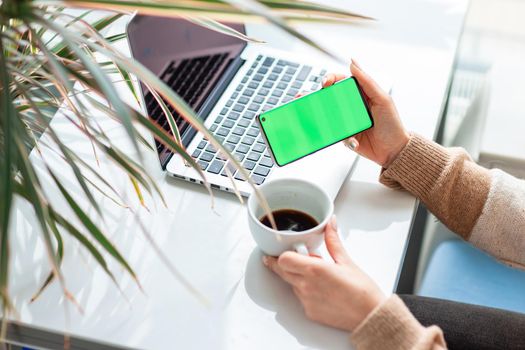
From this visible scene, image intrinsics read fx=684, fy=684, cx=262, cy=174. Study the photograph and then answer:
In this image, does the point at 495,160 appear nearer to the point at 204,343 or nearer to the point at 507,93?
the point at 204,343

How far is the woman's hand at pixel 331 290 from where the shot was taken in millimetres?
811

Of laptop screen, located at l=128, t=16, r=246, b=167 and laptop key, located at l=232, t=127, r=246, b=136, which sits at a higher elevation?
laptop screen, located at l=128, t=16, r=246, b=167

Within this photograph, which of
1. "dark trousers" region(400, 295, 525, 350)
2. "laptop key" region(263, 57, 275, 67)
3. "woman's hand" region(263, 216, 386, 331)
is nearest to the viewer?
"woman's hand" region(263, 216, 386, 331)

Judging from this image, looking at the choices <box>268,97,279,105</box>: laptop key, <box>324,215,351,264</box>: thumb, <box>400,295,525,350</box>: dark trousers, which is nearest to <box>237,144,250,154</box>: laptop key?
<box>268,97,279,105</box>: laptop key

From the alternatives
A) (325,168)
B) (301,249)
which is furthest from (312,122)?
(301,249)

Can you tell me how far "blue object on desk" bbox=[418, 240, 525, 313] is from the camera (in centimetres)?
110

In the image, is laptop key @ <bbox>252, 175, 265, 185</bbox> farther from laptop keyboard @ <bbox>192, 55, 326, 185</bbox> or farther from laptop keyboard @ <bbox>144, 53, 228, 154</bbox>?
laptop keyboard @ <bbox>144, 53, 228, 154</bbox>

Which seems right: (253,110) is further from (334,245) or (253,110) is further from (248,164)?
(334,245)

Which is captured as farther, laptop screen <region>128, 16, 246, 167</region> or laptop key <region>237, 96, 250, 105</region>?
laptop key <region>237, 96, 250, 105</region>

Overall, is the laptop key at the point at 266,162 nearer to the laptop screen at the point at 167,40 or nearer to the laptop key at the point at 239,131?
the laptop key at the point at 239,131

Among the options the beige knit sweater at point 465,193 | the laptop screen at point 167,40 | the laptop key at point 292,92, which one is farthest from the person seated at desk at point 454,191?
the laptop screen at point 167,40

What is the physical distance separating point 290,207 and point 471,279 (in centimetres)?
41

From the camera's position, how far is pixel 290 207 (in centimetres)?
89

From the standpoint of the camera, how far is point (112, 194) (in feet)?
3.17
